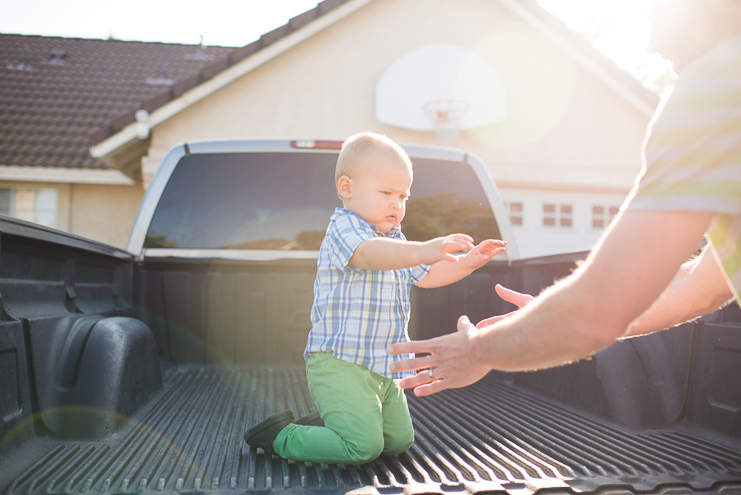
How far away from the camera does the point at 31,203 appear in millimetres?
11500

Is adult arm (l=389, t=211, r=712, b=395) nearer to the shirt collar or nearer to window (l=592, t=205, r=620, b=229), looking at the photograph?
the shirt collar

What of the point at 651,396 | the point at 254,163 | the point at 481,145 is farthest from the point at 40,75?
the point at 651,396

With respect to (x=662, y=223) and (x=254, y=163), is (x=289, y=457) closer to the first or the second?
(x=662, y=223)

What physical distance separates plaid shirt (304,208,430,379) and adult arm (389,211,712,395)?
86 centimetres

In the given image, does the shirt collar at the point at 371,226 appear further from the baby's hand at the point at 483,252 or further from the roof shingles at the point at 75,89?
the roof shingles at the point at 75,89

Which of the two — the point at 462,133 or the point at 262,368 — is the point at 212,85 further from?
the point at 262,368

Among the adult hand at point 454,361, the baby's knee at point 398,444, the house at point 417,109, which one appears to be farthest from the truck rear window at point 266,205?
the house at point 417,109

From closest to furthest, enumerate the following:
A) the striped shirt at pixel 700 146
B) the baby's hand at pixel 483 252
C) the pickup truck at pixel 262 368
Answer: the striped shirt at pixel 700 146
the pickup truck at pixel 262 368
the baby's hand at pixel 483 252

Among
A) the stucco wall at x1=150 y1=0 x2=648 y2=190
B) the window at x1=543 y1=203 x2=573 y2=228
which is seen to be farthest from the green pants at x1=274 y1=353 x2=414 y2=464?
the window at x1=543 y1=203 x2=573 y2=228

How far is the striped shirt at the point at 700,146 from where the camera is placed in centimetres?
116

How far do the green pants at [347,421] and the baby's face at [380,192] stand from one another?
23.5 inches

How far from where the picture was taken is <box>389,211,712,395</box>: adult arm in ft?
3.86

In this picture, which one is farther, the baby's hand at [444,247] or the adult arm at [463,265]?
the adult arm at [463,265]

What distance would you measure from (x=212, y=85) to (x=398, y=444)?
9218 mm
